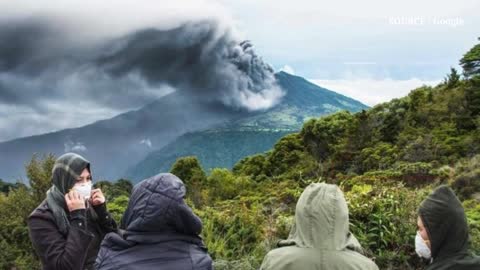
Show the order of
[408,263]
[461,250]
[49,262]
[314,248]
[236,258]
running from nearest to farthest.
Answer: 1. [314,248]
2. [461,250]
3. [49,262]
4. [408,263]
5. [236,258]

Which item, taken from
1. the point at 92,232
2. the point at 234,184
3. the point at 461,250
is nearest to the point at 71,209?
the point at 92,232

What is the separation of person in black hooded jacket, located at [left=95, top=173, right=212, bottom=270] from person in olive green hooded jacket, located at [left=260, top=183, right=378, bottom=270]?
46 cm

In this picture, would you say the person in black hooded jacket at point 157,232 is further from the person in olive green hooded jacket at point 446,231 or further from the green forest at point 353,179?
the green forest at point 353,179

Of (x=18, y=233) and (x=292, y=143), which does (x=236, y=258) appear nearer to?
(x=18, y=233)

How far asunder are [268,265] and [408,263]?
2879 millimetres

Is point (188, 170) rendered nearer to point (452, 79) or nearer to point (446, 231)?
point (452, 79)

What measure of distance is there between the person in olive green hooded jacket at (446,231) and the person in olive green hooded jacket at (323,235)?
0.62 m

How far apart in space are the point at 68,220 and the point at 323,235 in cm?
159

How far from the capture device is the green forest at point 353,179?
17.3 ft

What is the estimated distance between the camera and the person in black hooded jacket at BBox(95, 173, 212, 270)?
2504 millimetres

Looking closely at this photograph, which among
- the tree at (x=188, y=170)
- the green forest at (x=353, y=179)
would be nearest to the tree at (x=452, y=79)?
the green forest at (x=353, y=179)

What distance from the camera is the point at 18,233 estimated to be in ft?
26.5

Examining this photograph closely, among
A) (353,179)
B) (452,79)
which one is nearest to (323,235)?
(353,179)

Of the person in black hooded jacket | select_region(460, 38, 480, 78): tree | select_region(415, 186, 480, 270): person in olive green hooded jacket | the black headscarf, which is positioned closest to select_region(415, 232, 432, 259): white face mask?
select_region(415, 186, 480, 270): person in olive green hooded jacket
